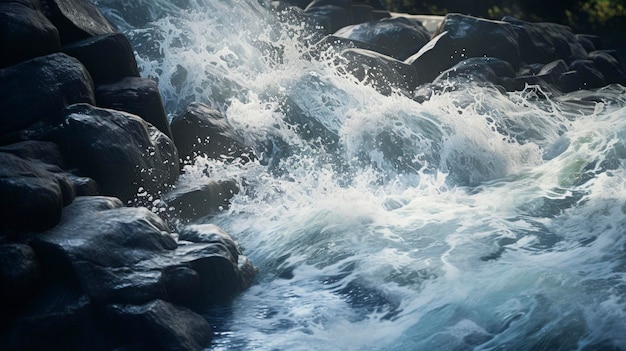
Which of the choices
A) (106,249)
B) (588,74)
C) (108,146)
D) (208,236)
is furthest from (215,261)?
(588,74)

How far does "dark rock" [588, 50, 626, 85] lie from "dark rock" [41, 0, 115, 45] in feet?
38.0

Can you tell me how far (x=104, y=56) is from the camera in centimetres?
954

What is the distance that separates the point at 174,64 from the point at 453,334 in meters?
8.84

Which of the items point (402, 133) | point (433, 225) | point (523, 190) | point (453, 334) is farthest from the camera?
point (402, 133)

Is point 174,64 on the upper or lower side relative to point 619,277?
upper

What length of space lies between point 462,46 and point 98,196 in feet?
34.7

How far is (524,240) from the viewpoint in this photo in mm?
7781

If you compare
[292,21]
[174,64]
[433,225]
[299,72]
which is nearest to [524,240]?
[433,225]

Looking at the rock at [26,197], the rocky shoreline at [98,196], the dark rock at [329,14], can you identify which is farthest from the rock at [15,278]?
the dark rock at [329,14]

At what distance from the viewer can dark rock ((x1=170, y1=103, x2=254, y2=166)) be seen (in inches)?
402

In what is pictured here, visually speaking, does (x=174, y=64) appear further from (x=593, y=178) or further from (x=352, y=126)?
(x=593, y=178)

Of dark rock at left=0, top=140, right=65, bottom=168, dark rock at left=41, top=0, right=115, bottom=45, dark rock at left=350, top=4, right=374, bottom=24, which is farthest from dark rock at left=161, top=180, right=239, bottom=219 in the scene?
dark rock at left=350, top=4, right=374, bottom=24

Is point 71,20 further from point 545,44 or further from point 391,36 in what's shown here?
point 545,44

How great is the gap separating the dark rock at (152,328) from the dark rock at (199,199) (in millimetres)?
2714
